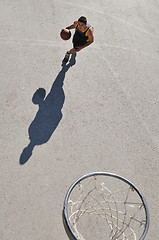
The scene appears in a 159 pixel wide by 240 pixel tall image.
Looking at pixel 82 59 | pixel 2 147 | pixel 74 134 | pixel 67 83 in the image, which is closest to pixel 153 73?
pixel 82 59

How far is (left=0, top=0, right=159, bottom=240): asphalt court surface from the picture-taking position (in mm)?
5195

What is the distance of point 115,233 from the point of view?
16.5 feet

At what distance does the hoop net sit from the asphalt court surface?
0.26 meters

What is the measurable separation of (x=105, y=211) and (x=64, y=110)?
2.51m

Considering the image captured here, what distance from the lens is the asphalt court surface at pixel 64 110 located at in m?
5.20

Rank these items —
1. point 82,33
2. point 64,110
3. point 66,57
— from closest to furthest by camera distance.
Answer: point 82,33 < point 64,110 < point 66,57

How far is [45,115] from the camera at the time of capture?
6.16 m

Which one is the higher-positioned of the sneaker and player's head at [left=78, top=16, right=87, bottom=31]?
player's head at [left=78, top=16, right=87, bottom=31]

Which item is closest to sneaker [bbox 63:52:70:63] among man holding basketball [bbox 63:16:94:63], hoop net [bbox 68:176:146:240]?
man holding basketball [bbox 63:16:94:63]

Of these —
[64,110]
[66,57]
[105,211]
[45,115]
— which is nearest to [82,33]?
[66,57]

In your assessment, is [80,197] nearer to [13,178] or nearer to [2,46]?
[13,178]

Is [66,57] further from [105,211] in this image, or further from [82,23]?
[105,211]

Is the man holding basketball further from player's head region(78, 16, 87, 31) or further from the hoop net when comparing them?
the hoop net

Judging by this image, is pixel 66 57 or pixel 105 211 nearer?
pixel 105 211
